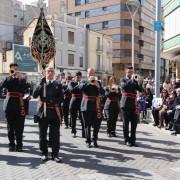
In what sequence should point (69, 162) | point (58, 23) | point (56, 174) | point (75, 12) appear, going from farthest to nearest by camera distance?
point (75, 12) → point (58, 23) → point (69, 162) → point (56, 174)

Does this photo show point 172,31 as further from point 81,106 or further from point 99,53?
point 99,53

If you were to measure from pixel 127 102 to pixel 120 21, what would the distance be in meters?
62.4

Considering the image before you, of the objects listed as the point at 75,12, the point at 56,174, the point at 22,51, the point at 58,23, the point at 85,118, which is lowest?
the point at 56,174

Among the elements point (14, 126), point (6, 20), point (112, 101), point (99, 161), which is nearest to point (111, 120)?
point (112, 101)

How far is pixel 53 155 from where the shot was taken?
9547 millimetres

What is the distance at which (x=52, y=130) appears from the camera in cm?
953

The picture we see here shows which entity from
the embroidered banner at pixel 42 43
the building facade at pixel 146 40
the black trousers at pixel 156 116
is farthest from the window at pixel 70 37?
the embroidered banner at pixel 42 43

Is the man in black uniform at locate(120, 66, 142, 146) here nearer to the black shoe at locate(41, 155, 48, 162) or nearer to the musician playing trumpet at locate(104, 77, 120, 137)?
the musician playing trumpet at locate(104, 77, 120, 137)

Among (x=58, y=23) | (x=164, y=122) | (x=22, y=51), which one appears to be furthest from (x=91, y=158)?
(x=58, y=23)

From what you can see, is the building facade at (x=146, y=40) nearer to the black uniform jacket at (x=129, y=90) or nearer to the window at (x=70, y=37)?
the window at (x=70, y=37)

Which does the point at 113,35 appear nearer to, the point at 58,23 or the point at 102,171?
the point at 58,23

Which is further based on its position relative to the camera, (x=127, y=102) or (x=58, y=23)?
(x=58, y=23)

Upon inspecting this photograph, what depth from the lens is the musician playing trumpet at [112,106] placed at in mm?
13656

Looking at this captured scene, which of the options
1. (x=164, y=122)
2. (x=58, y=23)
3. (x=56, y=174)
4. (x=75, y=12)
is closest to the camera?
(x=56, y=174)
